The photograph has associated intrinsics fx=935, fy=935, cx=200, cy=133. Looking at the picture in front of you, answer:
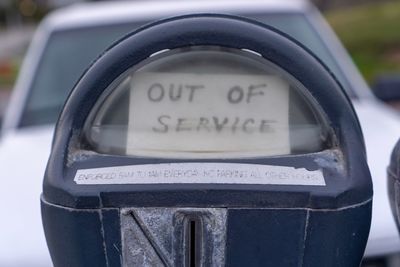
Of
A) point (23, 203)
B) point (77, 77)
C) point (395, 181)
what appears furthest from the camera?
point (77, 77)

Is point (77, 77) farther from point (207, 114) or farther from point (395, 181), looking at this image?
point (395, 181)

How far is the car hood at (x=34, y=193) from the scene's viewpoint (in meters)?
2.51

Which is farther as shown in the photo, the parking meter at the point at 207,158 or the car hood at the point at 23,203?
the car hood at the point at 23,203

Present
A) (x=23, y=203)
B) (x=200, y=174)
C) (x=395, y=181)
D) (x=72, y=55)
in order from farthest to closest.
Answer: (x=72, y=55)
(x=23, y=203)
(x=395, y=181)
(x=200, y=174)

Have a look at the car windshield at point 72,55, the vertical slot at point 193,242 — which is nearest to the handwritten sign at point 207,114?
the vertical slot at point 193,242

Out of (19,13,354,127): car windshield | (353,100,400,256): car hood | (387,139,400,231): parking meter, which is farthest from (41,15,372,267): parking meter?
(19,13,354,127): car windshield

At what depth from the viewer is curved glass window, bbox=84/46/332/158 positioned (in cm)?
167

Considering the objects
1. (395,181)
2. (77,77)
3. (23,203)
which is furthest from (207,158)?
(77,77)

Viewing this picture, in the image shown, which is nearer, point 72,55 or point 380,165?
point 380,165

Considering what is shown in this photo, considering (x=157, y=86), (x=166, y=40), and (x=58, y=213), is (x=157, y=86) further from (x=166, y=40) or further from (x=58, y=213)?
(x=58, y=213)

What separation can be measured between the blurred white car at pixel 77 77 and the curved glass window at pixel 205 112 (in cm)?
100

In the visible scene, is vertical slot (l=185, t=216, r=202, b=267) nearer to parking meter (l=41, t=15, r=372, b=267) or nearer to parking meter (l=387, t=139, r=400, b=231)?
parking meter (l=41, t=15, r=372, b=267)

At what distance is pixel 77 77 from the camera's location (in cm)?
382

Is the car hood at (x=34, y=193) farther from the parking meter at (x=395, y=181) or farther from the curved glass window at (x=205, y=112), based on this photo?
the curved glass window at (x=205, y=112)
